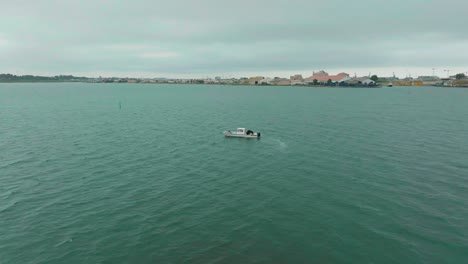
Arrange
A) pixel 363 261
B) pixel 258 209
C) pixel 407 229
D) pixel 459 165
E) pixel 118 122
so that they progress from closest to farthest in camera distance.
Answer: pixel 363 261, pixel 407 229, pixel 258 209, pixel 459 165, pixel 118 122

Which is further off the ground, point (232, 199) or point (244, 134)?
point (244, 134)

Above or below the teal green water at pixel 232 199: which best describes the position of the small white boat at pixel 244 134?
above

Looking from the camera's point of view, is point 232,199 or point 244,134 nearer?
point 232,199

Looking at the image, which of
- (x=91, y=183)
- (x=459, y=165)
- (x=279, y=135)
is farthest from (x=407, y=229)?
(x=279, y=135)

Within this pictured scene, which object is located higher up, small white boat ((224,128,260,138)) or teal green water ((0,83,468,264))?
small white boat ((224,128,260,138))

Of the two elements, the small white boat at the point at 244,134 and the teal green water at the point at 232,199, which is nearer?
the teal green water at the point at 232,199

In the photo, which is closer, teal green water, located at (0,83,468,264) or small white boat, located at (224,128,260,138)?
teal green water, located at (0,83,468,264)

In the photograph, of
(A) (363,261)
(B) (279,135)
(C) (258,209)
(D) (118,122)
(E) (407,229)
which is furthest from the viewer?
(D) (118,122)

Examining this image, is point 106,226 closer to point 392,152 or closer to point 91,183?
point 91,183
